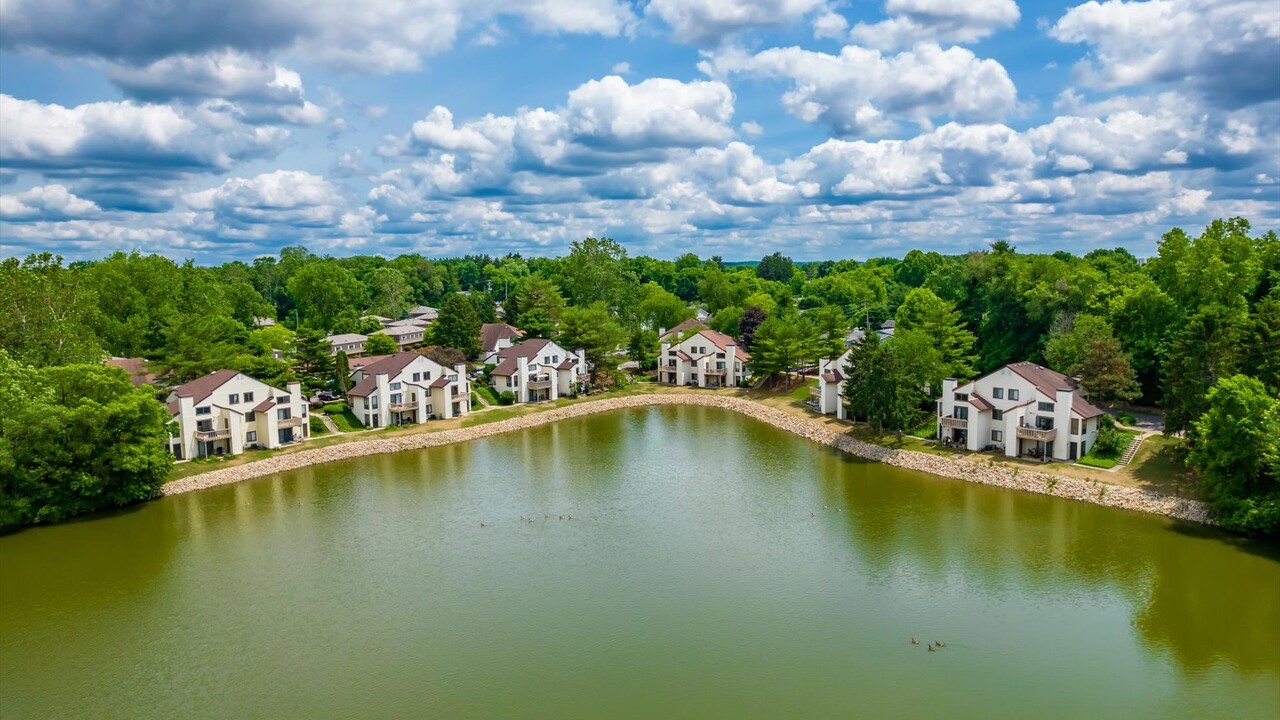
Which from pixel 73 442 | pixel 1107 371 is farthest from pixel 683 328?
pixel 73 442

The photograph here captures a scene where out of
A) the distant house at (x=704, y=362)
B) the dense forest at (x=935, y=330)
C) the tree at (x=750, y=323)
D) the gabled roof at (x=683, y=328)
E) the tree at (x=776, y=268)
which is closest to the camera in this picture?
the dense forest at (x=935, y=330)

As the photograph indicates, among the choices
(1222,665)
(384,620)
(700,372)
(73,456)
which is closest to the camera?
(1222,665)

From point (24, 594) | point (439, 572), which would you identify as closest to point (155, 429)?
point (24, 594)

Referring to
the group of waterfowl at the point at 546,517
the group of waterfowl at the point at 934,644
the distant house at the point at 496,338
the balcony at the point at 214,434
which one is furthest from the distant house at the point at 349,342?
the group of waterfowl at the point at 934,644

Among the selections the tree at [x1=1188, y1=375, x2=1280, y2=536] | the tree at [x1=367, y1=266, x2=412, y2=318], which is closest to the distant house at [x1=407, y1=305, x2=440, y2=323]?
the tree at [x1=367, y1=266, x2=412, y2=318]

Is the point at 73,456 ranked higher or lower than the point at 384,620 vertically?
higher

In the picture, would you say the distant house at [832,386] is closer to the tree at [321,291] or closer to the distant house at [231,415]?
the distant house at [231,415]

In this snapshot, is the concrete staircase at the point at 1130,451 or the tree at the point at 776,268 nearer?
the concrete staircase at the point at 1130,451

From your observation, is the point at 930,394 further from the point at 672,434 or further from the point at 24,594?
the point at 24,594
